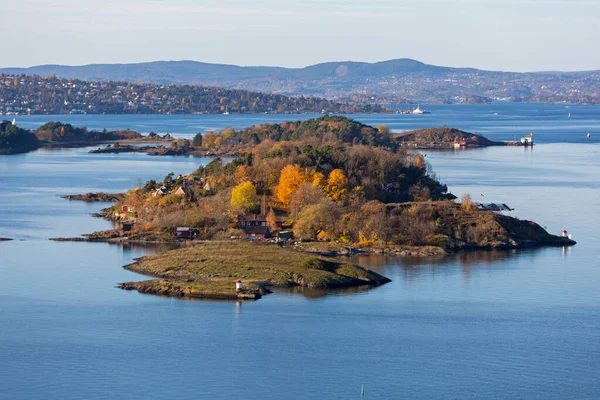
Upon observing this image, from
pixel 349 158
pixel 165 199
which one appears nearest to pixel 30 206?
pixel 165 199

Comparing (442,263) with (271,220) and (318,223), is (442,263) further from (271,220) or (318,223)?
(271,220)

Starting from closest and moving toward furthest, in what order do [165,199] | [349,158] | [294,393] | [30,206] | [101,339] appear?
[294,393], [101,339], [165,199], [349,158], [30,206]

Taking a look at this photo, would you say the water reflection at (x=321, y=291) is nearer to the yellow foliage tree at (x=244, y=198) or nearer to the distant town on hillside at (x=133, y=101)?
the yellow foliage tree at (x=244, y=198)

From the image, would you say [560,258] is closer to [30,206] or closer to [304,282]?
[304,282]

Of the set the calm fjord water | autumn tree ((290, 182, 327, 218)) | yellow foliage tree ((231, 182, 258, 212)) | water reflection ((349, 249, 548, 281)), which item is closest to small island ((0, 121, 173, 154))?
the calm fjord water

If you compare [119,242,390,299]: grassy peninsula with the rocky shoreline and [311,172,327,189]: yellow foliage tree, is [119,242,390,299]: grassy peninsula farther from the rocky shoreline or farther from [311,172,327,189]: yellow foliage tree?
the rocky shoreline
